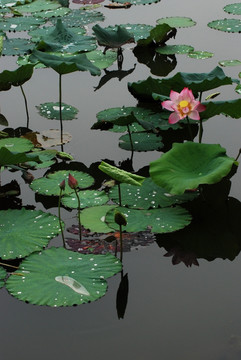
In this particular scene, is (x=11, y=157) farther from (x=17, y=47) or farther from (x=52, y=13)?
(x=52, y=13)

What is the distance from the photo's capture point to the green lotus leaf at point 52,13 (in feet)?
19.4

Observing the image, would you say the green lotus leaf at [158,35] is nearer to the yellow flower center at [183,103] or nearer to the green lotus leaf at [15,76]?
the green lotus leaf at [15,76]

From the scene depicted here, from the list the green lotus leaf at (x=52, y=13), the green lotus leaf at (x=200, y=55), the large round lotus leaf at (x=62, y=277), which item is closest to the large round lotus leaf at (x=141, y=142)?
the large round lotus leaf at (x=62, y=277)

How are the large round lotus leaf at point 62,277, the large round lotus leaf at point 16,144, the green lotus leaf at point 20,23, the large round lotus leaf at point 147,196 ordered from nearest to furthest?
the large round lotus leaf at point 62,277
the large round lotus leaf at point 147,196
the large round lotus leaf at point 16,144
the green lotus leaf at point 20,23

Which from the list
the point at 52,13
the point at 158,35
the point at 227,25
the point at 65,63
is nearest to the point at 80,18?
the point at 52,13

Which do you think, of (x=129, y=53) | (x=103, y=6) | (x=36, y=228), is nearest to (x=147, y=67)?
(x=129, y=53)

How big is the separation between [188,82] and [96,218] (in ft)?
2.43

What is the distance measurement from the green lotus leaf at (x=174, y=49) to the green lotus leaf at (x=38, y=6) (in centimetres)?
132

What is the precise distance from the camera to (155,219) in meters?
2.98

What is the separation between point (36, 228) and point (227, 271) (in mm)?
788

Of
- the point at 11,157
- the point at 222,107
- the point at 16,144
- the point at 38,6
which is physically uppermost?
the point at 222,107

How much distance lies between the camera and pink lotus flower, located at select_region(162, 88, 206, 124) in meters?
3.21

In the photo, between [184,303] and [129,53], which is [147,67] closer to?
[129,53]

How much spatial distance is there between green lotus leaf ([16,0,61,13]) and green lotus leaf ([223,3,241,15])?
1.41 meters
